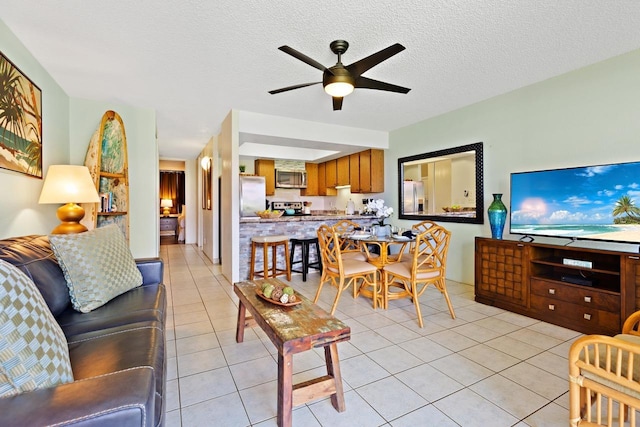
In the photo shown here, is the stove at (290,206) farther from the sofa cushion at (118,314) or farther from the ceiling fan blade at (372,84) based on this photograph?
the sofa cushion at (118,314)

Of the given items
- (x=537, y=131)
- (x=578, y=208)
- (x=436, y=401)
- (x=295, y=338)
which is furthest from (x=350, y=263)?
(x=537, y=131)

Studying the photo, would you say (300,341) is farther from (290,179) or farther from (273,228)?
(290,179)

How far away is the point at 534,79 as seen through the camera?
10.6ft

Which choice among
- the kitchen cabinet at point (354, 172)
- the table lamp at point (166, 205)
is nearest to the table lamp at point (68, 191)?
the kitchen cabinet at point (354, 172)

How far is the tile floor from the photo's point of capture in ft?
5.36

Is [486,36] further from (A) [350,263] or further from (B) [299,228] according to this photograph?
(B) [299,228]

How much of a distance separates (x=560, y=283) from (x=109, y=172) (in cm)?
508

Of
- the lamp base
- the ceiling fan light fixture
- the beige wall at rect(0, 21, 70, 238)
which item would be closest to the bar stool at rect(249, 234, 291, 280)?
the lamp base

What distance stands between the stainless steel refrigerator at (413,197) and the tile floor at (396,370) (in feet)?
6.63

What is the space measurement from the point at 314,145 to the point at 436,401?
421 cm

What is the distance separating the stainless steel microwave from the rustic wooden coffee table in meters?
5.09

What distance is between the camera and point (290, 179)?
6996mm

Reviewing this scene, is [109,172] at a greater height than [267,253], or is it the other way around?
[109,172]

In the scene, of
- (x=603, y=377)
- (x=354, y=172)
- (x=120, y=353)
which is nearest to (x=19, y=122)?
(x=120, y=353)
